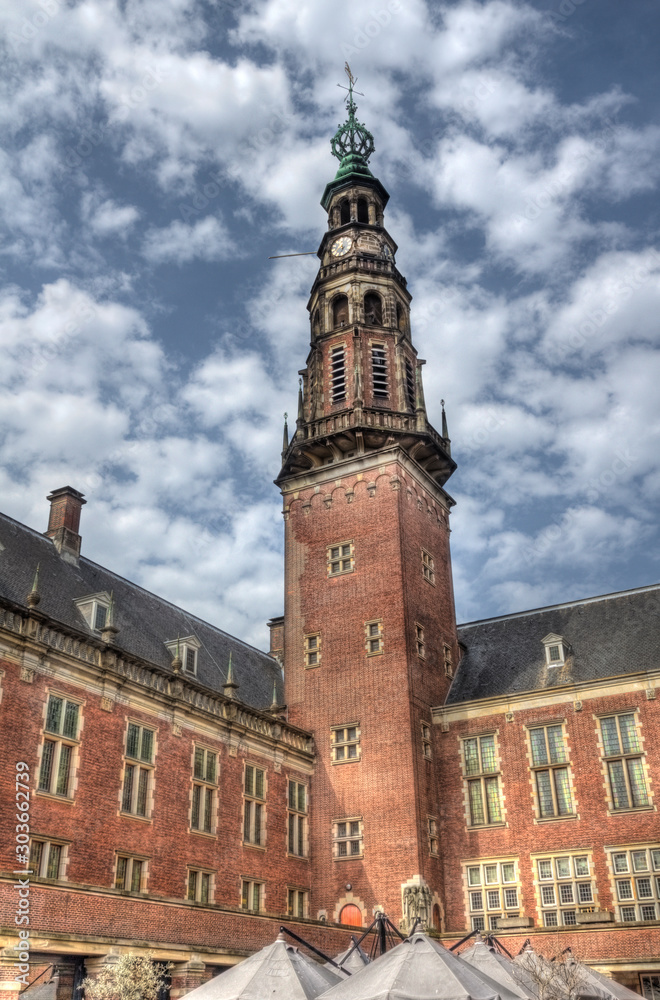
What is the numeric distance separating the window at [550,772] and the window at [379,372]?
17360 mm

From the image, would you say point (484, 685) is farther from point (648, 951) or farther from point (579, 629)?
point (648, 951)

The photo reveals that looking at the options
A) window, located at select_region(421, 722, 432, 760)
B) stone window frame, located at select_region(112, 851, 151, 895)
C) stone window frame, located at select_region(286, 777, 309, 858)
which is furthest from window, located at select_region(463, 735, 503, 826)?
stone window frame, located at select_region(112, 851, 151, 895)

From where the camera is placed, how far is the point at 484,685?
39969mm

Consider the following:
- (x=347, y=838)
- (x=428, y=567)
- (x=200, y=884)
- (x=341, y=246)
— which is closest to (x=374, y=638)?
(x=428, y=567)

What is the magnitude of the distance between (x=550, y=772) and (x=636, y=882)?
4811mm

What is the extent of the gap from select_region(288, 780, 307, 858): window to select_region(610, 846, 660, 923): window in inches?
460

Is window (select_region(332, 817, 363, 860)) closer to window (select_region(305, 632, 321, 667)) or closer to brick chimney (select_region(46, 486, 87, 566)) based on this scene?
window (select_region(305, 632, 321, 667))

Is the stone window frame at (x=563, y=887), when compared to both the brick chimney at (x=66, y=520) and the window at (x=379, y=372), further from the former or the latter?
the window at (x=379, y=372)

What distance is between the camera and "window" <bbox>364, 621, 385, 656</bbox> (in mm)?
38969

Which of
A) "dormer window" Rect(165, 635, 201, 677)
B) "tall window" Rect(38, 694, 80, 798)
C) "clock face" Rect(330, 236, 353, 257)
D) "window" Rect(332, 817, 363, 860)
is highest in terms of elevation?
"clock face" Rect(330, 236, 353, 257)

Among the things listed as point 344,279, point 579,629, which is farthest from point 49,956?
point 344,279

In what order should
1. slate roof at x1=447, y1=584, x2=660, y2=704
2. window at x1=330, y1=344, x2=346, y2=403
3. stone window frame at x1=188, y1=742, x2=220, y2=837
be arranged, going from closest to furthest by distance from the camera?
1. stone window frame at x1=188, y1=742, x2=220, y2=837
2. slate roof at x1=447, y1=584, x2=660, y2=704
3. window at x1=330, y1=344, x2=346, y2=403

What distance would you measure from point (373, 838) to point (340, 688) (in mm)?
6224

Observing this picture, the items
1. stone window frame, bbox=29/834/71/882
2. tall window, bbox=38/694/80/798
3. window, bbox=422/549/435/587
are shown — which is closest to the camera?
stone window frame, bbox=29/834/71/882
